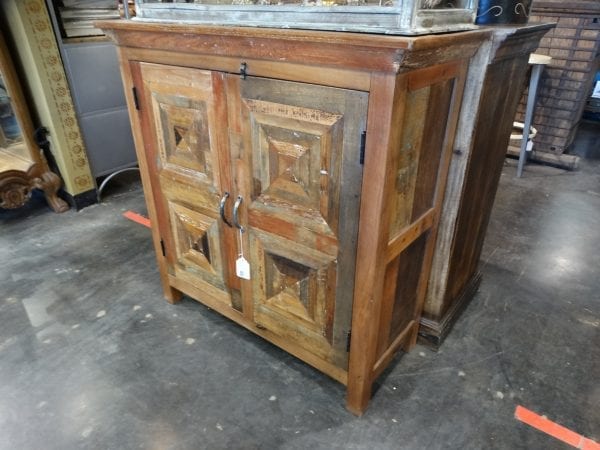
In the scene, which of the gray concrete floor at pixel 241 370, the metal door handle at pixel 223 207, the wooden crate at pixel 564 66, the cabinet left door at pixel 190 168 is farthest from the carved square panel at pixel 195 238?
the wooden crate at pixel 564 66

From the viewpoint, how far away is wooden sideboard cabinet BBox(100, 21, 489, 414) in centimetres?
106

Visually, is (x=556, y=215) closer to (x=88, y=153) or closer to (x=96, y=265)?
(x=96, y=265)

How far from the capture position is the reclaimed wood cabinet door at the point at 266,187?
1154mm

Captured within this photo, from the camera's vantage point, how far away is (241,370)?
1699mm

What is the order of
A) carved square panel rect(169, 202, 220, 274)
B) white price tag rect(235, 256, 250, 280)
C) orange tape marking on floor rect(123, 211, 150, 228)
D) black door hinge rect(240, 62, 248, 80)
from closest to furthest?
black door hinge rect(240, 62, 248, 80), white price tag rect(235, 256, 250, 280), carved square panel rect(169, 202, 220, 274), orange tape marking on floor rect(123, 211, 150, 228)

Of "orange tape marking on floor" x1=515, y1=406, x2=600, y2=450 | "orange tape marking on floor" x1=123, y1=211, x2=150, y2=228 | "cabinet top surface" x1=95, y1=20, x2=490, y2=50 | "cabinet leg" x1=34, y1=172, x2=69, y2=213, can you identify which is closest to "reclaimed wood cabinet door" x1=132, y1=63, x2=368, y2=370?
"cabinet top surface" x1=95, y1=20, x2=490, y2=50

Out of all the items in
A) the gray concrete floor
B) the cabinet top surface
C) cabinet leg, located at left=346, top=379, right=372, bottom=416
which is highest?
the cabinet top surface

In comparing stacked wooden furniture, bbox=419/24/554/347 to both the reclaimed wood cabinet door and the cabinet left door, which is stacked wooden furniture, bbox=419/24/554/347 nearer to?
the reclaimed wood cabinet door

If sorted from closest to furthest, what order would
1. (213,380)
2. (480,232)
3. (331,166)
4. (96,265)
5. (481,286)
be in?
(331,166), (213,380), (480,232), (481,286), (96,265)

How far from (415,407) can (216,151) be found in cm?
117

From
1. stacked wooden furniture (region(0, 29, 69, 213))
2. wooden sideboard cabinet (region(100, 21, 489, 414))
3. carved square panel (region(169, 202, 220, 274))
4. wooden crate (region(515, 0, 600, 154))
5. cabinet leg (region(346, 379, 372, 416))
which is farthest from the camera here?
wooden crate (region(515, 0, 600, 154))

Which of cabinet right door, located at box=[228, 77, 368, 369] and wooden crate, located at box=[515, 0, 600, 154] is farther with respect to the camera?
wooden crate, located at box=[515, 0, 600, 154]

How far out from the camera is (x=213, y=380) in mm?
1654

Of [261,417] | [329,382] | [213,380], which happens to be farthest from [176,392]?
[329,382]
